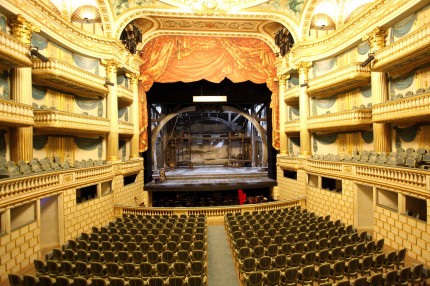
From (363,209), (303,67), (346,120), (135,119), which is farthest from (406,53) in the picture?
(135,119)

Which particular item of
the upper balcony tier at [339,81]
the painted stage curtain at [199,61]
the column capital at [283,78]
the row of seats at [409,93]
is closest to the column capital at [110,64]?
the painted stage curtain at [199,61]

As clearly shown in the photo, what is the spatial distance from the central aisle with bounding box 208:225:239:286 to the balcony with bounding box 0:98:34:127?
23.6ft

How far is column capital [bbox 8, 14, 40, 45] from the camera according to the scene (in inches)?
357

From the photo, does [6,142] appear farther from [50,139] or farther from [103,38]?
[103,38]

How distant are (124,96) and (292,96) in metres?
A: 9.36

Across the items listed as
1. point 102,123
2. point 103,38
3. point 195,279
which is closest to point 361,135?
point 195,279

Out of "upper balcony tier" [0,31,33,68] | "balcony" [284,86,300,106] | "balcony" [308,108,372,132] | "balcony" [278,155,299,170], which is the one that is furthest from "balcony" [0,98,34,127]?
"balcony" [284,86,300,106]

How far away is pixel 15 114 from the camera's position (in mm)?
8281

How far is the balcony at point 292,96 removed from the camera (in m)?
15.1

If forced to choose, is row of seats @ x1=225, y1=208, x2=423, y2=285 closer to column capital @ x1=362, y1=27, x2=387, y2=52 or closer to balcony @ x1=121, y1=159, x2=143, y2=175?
column capital @ x1=362, y1=27, x2=387, y2=52

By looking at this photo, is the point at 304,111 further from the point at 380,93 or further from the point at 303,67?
the point at 380,93

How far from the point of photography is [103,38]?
43.2ft

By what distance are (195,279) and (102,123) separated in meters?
9.94

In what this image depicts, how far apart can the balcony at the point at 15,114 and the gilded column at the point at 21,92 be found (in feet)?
1.52
